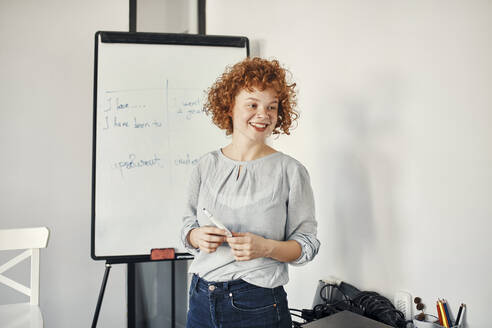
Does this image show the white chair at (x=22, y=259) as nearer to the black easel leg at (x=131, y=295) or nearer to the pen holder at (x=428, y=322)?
the black easel leg at (x=131, y=295)

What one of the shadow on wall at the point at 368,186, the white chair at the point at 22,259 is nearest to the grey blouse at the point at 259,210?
the shadow on wall at the point at 368,186

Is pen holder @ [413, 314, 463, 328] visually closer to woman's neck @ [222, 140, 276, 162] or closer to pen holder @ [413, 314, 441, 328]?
pen holder @ [413, 314, 441, 328]

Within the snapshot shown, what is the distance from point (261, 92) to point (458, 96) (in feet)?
1.73

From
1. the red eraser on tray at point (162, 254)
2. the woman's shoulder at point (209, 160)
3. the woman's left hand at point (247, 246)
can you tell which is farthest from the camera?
the red eraser on tray at point (162, 254)

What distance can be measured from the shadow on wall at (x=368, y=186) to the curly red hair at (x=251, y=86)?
1.10ft

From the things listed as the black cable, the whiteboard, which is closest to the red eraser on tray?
the whiteboard

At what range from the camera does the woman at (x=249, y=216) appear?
0.94 metres

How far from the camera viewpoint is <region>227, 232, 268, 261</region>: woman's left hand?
88cm

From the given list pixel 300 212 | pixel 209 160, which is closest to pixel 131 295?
pixel 209 160

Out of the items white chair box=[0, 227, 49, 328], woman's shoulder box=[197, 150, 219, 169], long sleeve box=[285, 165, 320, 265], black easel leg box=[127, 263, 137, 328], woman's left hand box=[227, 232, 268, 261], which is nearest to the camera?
woman's left hand box=[227, 232, 268, 261]

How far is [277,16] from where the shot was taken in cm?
175

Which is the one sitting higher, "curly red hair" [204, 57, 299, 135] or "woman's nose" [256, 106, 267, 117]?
"curly red hair" [204, 57, 299, 135]

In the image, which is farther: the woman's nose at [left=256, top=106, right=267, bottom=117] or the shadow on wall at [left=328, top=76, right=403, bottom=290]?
the shadow on wall at [left=328, top=76, right=403, bottom=290]

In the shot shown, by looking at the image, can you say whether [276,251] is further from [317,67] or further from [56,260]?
[56,260]
